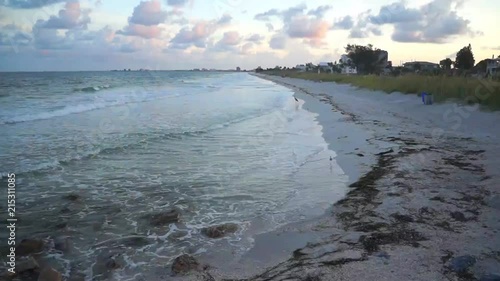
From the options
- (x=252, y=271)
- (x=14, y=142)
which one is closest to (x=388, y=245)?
(x=252, y=271)

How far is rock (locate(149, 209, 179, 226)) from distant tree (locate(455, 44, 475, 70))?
210ft

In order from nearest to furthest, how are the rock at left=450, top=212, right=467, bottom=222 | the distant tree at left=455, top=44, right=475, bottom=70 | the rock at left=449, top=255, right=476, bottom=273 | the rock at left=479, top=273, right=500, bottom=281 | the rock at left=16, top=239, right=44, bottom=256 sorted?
the rock at left=479, top=273, right=500, bottom=281
the rock at left=449, top=255, right=476, bottom=273
the rock at left=16, top=239, right=44, bottom=256
the rock at left=450, top=212, right=467, bottom=222
the distant tree at left=455, top=44, right=475, bottom=70

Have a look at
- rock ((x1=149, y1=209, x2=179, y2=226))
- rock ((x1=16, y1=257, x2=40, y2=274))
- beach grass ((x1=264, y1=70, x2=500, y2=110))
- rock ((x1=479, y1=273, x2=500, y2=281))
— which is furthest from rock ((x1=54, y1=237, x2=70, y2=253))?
beach grass ((x1=264, y1=70, x2=500, y2=110))

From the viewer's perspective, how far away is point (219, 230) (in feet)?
19.1

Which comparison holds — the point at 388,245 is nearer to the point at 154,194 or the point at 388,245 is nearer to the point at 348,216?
the point at 348,216

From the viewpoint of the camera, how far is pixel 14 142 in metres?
13.6

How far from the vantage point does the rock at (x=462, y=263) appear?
13.2 feet

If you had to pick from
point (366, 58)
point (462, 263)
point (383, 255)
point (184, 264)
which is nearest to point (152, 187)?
point (184, 264)

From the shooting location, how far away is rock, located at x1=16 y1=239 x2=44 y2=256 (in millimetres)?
5133

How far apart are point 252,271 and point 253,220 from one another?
177 cm

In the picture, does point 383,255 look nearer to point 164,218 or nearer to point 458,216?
point 458,216

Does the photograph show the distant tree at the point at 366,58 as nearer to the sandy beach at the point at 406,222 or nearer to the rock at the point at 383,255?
the sandy beach at the point at 406,222

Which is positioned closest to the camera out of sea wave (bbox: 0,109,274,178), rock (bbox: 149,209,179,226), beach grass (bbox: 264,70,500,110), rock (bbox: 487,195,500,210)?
rock (bbox: 487,195,500,210)

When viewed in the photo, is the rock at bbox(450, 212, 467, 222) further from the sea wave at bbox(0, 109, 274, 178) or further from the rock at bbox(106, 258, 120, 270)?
the sea wave at bbox(0, 109, 274, 178)
